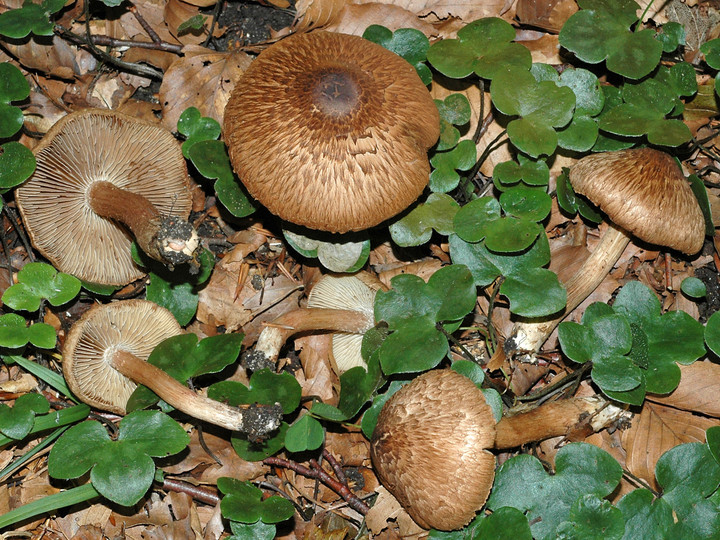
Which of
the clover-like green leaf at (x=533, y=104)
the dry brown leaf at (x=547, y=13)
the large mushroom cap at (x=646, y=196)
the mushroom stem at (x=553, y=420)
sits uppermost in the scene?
the dry brown leaf at (x=547, y=13)

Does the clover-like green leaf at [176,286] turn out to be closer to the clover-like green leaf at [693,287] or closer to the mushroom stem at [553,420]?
the mushroom stem at [553,420]

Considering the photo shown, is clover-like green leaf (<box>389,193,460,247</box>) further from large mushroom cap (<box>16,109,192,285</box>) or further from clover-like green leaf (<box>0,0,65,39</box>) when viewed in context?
clover-like green leaf (<box>0,0,65,39</box>)

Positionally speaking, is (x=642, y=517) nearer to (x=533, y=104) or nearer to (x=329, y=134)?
(x=533, y=104)

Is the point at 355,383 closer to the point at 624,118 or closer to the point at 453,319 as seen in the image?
the point at 453,319

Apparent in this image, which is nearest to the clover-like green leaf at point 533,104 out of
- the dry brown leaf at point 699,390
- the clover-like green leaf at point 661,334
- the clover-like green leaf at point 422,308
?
the clover-like green leaf at point 422,308

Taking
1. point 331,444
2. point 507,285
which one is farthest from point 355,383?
point 507,285

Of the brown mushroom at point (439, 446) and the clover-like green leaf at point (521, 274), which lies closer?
the brown mushroom at point (439, 446)

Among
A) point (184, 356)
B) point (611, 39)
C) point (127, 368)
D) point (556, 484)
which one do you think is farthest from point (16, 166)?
point (611, 39)
